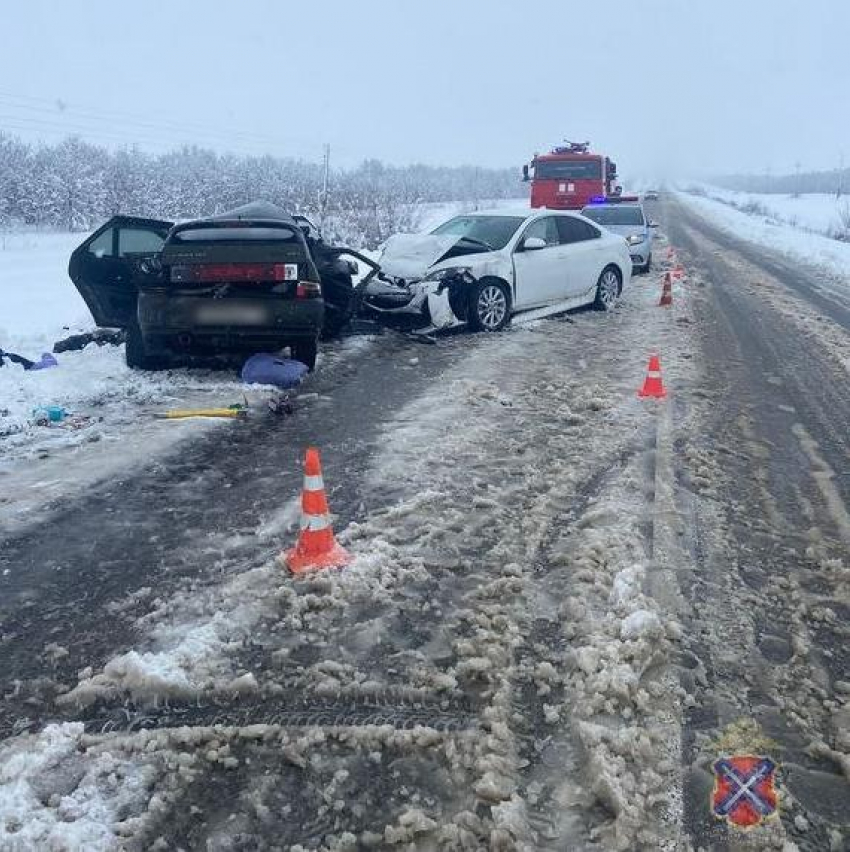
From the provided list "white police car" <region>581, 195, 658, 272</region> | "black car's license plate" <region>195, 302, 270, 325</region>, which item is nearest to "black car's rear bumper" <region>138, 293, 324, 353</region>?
"black car's license plate" <region>195, 302, 270, 325</region>

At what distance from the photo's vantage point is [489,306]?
32.8 ft

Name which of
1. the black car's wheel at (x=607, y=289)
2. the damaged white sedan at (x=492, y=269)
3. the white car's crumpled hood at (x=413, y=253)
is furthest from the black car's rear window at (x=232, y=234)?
the black car's wheel at (x=607, y=289)

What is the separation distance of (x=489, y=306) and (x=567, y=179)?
1460cm

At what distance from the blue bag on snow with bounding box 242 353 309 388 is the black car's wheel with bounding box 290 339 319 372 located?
136mm

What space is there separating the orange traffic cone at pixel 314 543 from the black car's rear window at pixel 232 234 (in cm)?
440

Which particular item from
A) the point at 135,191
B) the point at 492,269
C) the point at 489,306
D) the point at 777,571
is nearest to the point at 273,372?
the point at 489,306

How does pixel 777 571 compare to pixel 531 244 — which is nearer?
pixel 777 571

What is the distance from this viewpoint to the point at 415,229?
99.7 ft

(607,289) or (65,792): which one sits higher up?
(607,289)

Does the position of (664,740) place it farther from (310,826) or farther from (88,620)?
(88,620)

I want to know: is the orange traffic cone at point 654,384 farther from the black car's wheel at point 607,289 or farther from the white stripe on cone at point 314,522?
the black car's wheel at point 607,289

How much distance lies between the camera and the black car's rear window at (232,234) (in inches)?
293

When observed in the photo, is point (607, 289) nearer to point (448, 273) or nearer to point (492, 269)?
point (492, 269)

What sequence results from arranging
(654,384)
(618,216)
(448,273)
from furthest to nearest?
(618,216) → (448,273) → (654,384)
